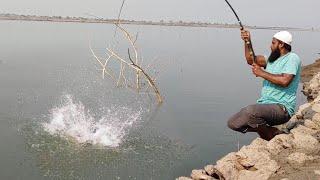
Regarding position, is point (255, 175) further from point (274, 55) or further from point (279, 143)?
point (274, 55)

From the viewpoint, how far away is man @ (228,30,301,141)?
7.37 meters

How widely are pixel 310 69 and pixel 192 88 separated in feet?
37.6

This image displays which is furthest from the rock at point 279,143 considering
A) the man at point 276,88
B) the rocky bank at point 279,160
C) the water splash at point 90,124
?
the water splash at point 90,124

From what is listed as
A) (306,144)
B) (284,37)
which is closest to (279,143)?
(306,144)

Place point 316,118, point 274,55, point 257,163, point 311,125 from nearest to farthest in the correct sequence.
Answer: point 274,55, point 257,163, point 311,125, point 316,118

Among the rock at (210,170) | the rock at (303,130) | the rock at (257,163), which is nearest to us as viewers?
the rock at (257,163)

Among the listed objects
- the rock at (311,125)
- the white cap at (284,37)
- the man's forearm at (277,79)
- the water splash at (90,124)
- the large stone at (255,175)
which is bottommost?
the large stone at (255,175)

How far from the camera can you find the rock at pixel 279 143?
→ 8.27m

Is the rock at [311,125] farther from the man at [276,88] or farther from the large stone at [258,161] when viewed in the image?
the man at [276,88]

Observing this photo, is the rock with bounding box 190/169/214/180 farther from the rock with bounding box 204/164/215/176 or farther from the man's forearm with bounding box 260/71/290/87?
the man's forearm with bounding box 260/71/290/87

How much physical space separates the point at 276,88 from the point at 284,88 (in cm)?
12

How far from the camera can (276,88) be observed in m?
7.62

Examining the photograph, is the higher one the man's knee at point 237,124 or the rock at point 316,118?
the rock at point 316,118

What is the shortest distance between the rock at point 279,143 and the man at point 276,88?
2.05ft
